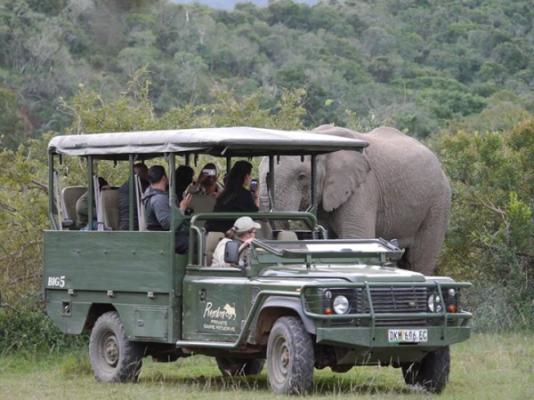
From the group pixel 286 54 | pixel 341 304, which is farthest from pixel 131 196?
pixel 286 54

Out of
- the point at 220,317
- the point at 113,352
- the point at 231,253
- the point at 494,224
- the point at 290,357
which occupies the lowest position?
the point at 113,352

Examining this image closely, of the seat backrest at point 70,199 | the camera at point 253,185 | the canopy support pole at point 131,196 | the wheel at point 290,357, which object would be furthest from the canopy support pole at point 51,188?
the wheel at point 290,357

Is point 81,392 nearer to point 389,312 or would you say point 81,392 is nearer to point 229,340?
point 229,340

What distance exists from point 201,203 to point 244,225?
108 centimetres

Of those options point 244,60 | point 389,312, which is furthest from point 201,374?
point 244,60

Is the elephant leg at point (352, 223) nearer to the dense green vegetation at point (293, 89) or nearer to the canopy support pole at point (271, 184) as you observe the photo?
the dense green vegetation at point (293, 89)

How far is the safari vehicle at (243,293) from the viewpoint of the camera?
11.1 m

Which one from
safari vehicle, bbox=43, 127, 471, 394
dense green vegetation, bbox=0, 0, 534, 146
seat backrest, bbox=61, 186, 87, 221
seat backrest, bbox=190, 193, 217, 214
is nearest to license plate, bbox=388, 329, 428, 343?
safari vehicle, bbox=43, 127, 471, 394

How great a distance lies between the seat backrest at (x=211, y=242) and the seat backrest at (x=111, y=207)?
4.83 feet

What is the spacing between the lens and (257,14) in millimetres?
71562

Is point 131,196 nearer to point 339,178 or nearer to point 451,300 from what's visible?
point 451,300

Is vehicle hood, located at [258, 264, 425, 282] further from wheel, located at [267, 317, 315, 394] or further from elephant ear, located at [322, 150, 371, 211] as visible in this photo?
elephant ear, located at [322, 150, 371, 211]

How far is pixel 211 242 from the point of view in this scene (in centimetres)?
1249

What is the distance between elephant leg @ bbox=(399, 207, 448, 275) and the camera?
18.7 metres
